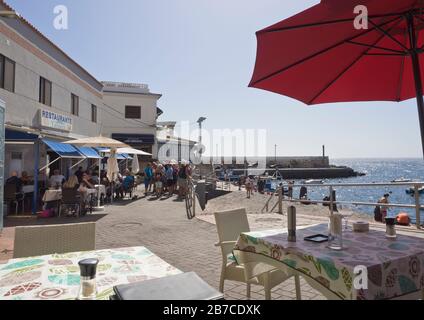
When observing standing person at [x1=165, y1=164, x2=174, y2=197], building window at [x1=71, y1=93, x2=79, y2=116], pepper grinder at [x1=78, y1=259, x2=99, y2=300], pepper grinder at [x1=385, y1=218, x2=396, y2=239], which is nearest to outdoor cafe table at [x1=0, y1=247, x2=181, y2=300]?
pepper grinder at [x1=78, y1=259, x2=99, y2=300]

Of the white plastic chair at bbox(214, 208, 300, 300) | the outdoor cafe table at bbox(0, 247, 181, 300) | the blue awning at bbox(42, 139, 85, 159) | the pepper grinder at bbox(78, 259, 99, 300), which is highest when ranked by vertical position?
the blue awning at bbox(42, 139, 85, 159)

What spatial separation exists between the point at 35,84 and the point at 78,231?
1240 cm

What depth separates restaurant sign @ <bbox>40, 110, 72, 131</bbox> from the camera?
1336 cm

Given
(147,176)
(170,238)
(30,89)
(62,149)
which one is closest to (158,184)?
(147,176)

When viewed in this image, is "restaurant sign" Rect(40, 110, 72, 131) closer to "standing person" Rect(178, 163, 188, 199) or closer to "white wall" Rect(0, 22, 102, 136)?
"white wall" Rect(0, 22, 102, 136)

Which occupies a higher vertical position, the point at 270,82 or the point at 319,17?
the point at 319,17

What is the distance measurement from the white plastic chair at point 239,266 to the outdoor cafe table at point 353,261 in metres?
0.20

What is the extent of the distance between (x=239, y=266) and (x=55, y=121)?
45.9 feet

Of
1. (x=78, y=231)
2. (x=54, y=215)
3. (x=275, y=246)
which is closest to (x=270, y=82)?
(x=275, y=246)

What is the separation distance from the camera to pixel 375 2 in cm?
276

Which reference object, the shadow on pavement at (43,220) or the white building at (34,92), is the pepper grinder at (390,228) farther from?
the white building at (34,92)

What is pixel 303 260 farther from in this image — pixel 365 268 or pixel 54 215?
pixel 54 215

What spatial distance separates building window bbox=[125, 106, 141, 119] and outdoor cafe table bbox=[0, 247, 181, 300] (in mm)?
28502

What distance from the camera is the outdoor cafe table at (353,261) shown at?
199cm
